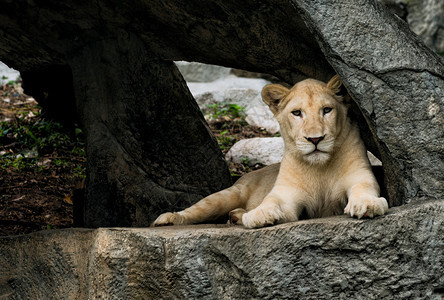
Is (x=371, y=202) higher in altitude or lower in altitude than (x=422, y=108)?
lower

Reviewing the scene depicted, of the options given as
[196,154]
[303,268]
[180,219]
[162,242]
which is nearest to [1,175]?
[196,154]

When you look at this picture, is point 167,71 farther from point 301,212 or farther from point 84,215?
point 301,212

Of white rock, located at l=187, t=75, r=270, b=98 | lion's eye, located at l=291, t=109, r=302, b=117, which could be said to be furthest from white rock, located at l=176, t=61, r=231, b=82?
lion's eye, located at l=291, t=109, r=302, b=117

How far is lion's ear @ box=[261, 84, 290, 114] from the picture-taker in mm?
5105

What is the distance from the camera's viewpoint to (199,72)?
40.9ft

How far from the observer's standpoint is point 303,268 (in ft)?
12.3

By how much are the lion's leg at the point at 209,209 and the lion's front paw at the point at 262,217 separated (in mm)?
1317

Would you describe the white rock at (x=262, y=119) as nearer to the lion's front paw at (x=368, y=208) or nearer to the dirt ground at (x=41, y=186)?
the dirt ground at (x=41, y=186)

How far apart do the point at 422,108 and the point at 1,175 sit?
234 inches

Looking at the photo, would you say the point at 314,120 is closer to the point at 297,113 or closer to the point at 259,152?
the point at 297,113

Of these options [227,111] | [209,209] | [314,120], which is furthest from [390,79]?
[227,111]

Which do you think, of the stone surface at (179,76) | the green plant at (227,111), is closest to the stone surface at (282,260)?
the stone surface at (179,76)

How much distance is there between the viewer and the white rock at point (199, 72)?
40.3ft

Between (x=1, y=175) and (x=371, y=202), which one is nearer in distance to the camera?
(x=371, y=202)
